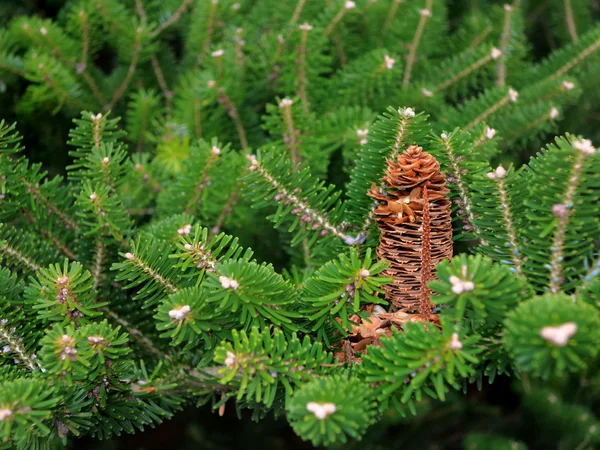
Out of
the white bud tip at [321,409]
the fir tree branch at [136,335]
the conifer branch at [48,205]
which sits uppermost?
the white bud tip at [321,409]

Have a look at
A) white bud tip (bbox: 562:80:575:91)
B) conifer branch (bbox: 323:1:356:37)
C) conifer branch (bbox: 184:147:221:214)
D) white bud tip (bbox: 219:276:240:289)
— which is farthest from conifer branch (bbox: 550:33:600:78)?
white bud tip (bbox: 219:276:240:289)

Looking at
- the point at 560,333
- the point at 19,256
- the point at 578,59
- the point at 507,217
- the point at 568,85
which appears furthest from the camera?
the point at 578,59

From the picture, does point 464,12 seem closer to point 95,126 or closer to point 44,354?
point 95,126

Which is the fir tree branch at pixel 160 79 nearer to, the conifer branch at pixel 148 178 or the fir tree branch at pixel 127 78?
the fir tree branch at pixel 127 78

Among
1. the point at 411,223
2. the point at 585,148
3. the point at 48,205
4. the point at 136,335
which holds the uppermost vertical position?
the point at 585,148

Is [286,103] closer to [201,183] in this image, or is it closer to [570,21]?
[201,183]

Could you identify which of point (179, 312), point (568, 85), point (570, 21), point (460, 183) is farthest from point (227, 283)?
point (570, 21)

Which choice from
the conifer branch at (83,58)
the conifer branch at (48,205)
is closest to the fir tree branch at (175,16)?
the conifer branch at (83,58)

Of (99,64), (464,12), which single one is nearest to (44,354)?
(99,64)
